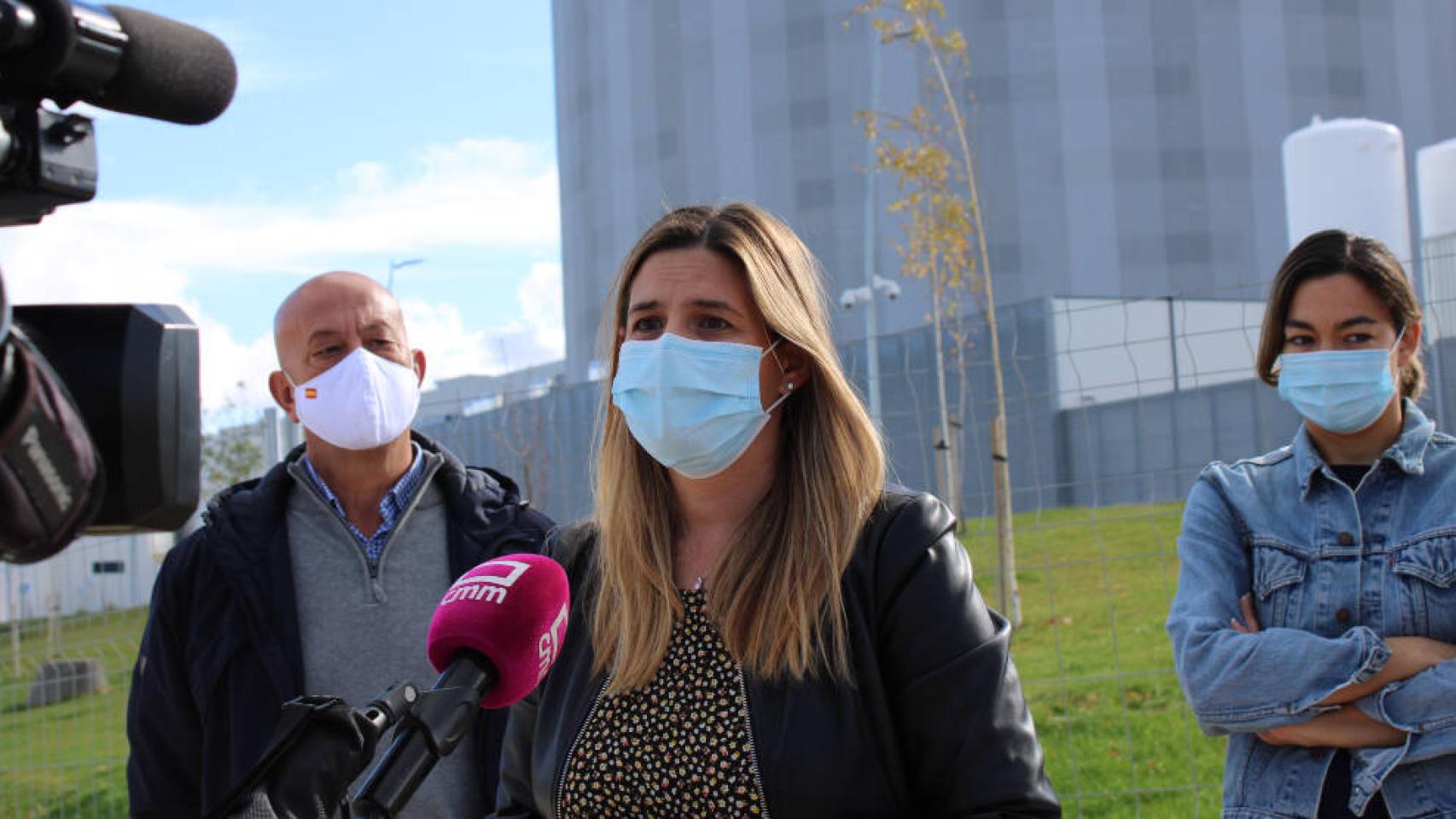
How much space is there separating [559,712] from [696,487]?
0.58 meters

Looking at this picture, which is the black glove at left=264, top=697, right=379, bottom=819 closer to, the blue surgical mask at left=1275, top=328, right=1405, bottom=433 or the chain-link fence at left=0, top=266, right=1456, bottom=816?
the blue surgical mask at left=1275, top=328, right=1405, bottom=433

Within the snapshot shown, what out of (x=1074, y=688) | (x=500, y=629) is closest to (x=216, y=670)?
(x=500, y=629)

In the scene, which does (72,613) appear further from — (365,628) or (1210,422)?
(1210,422)

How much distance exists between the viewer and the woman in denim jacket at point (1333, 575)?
3.23 meters

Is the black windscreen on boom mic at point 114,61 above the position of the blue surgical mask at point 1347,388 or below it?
above

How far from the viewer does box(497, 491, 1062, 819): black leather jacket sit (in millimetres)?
2455

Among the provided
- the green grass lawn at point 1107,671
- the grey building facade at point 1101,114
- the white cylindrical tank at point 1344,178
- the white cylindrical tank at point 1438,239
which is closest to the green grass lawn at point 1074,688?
the green grass lawn at point 1107,671

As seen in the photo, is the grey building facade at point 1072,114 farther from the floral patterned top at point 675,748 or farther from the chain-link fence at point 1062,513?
the floral patterned top at point 675,748

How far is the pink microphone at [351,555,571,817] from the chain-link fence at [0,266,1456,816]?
10.1 feet

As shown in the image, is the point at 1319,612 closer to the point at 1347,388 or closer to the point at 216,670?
the point at 1347,388

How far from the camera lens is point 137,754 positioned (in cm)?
375

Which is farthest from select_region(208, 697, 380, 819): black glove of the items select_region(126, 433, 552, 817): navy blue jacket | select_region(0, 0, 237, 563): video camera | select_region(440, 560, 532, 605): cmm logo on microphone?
select_region(126, 433, 552, 817): navy blue jacket

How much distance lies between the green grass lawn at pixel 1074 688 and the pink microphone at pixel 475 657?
13.6 ft

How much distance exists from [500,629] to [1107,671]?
6.69 metres
